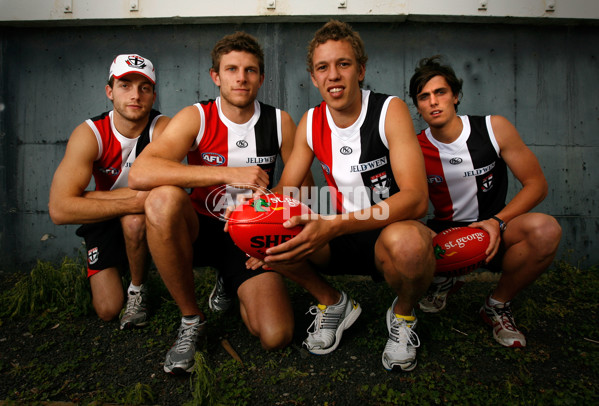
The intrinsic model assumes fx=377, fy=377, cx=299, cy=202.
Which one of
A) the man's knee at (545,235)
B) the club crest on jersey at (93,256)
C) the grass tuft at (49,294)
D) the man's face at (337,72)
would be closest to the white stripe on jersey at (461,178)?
the man's knee at (545,235)

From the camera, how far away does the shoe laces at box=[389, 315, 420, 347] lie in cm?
215

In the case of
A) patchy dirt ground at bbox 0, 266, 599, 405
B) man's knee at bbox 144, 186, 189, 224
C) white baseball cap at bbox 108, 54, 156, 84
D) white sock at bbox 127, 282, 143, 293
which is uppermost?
white baseball cap at bbox 108, 54, 156, 84

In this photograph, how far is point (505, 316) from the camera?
8.02 feet

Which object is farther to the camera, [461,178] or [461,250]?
[461,178]

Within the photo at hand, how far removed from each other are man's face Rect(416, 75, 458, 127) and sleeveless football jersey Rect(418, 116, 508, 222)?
15 cm

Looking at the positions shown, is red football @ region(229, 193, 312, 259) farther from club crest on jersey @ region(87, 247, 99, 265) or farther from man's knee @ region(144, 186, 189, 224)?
club crest on jersey @ region(87, 247, 99, 265)

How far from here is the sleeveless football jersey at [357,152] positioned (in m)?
2.44

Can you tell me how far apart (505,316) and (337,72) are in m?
1.90

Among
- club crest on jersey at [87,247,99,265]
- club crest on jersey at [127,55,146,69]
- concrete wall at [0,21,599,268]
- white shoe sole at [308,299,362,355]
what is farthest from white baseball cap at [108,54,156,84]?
white shoe sole at [308,299,362,355]

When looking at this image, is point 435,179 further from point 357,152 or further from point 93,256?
point 93,256

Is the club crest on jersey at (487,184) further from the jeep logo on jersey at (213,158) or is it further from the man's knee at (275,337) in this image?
the jeep logo on jersey at (213,158)

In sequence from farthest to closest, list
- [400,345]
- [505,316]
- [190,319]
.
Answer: [505,316], [190,319], [400,345]

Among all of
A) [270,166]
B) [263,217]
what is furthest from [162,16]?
[263,217]

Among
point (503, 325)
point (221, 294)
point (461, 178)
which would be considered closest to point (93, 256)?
point (221, 294)
